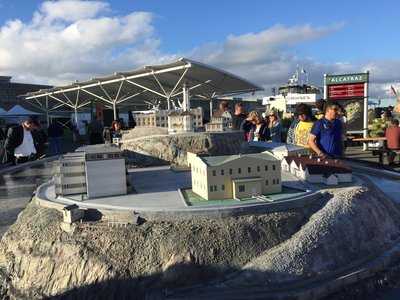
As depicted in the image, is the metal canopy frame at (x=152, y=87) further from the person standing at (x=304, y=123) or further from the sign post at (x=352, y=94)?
the person standing at (x=304, y=123)

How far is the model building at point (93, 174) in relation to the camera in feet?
19.7

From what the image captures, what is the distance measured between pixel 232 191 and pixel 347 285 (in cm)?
186

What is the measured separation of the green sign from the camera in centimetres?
1937

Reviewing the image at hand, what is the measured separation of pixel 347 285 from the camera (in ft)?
14.7

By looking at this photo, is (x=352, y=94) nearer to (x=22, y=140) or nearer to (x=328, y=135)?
(x=328, y=135)

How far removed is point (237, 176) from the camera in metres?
5.71

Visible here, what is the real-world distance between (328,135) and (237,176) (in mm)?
2923

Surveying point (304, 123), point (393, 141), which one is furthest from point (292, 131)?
point (393, 141)

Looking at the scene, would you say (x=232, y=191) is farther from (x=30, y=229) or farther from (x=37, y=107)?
(x=37, y=107)

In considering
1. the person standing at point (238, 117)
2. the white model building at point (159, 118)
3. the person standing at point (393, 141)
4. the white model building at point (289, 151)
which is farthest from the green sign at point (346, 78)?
the white model building at point (289, 151)

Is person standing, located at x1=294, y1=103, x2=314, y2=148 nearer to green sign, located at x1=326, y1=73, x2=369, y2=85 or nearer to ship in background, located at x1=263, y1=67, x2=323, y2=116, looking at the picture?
green sign, located at x1=326, y1=73, x2=369, y2=85

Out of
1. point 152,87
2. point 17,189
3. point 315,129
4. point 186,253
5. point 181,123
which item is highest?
point 152,87

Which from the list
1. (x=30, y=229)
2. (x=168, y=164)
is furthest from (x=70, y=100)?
(x=30, y=229)

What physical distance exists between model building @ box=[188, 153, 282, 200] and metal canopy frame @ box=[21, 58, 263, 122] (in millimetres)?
25553
